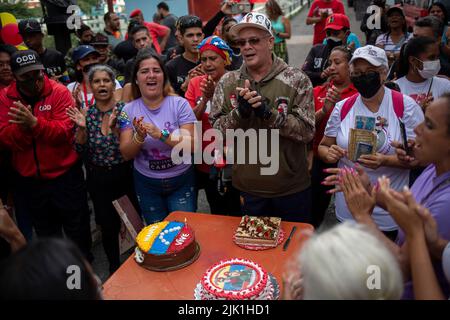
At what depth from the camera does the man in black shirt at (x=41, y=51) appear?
4.80 m

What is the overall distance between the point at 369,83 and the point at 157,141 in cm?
171

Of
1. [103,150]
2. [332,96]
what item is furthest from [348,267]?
[103,150]

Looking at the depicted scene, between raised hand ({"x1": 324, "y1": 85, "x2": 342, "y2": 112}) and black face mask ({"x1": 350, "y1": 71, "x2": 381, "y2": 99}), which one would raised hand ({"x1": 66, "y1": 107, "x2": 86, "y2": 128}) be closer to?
raised hand ({"x1": 324, "y1": 85, "x2": 342, "y2": 112})

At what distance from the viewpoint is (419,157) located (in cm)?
189

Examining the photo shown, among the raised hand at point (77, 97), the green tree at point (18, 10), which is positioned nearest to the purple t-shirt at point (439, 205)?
the raised hand at point (77, 97)

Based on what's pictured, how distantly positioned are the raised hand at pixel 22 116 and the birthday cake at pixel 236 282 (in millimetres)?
2028

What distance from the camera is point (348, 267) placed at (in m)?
1.09

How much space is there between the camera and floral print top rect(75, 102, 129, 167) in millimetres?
3254

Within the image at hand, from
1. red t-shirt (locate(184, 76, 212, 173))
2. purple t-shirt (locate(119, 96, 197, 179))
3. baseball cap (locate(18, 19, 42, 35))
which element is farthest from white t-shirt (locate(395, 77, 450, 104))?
baseball cap (locate(18, 19, 42, 35))

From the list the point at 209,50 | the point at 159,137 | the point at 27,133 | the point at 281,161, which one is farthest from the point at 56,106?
the point at 281,161

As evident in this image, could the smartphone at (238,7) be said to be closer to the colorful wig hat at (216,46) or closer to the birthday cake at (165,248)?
the colorful wig hat at (216,46)

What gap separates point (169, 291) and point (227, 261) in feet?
1.19
